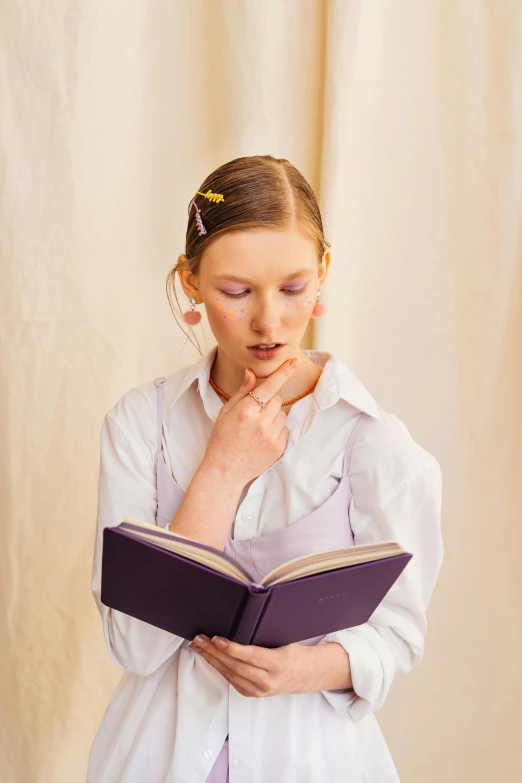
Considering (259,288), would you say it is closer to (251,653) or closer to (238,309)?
(238,309)

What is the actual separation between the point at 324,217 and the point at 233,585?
93cm

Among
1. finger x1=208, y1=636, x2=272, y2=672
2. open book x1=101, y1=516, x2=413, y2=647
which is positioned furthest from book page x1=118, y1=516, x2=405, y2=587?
finger x1=208, y1=636, x2=272, y2=672

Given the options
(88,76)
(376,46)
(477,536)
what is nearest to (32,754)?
(477,536)

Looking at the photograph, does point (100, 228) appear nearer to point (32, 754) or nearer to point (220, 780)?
A: point (220, 780)

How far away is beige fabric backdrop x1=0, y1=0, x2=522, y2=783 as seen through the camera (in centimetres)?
167

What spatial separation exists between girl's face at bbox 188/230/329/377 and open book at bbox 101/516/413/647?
34cm

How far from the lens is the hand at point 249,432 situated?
121cm

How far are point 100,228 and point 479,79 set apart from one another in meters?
0.78

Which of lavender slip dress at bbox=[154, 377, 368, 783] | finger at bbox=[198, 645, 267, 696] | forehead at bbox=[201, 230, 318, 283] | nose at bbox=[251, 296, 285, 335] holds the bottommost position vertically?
finger at bbox=[198, 645, 267, 696]

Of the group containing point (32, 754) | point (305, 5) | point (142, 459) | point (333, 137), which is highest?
point (305, 5)

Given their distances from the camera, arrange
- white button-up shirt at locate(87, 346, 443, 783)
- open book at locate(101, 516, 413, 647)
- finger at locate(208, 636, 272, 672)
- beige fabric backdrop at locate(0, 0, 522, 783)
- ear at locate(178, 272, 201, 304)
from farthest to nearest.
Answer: beige fabric backdrop at locate(0, 0, 522, 783) < ear at locate(178, 272, 201, 304) < white button-up shirt at locate(87, 346, 443, 783) < finger at locate(208, 636, 272, 672) < open book at locate(101, 516, 413, 647)

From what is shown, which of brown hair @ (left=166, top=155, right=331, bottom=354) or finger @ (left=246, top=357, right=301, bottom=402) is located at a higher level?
brown hair @ (left=166, top=155, right=331, bottom=354)

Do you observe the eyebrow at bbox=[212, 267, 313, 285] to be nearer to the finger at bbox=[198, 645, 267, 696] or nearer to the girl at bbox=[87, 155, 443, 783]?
the girl at bbox=[87, 155, 443, 783]

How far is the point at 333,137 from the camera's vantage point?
1641 mm
